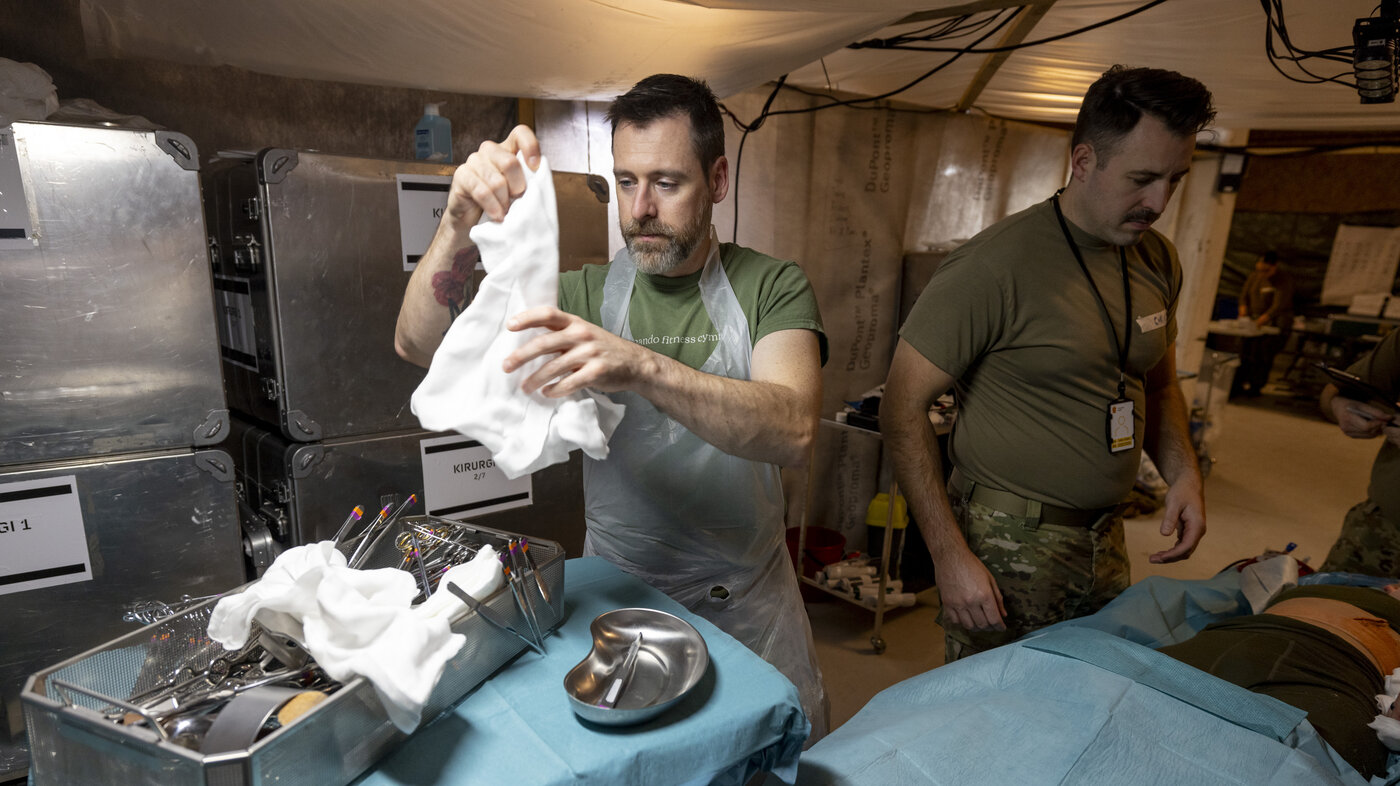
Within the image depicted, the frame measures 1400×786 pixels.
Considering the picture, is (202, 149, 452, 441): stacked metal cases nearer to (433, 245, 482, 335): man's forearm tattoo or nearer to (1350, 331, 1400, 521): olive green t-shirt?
(433, 245, 482, 335): man's forearm tattoo

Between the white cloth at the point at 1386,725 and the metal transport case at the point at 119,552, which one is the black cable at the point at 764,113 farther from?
the white cloth at the point at 1386,725

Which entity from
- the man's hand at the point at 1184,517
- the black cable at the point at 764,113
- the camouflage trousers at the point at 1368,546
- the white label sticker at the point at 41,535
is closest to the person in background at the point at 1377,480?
the camouflage trousers at the point at 1368,546

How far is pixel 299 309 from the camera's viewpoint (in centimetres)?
162

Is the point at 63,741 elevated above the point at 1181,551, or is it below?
above

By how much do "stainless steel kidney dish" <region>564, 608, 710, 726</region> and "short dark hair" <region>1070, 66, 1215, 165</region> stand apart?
4.54ft

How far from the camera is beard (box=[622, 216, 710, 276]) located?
128 cm

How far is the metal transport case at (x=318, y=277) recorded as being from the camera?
158 cm

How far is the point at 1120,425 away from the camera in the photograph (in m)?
1.63

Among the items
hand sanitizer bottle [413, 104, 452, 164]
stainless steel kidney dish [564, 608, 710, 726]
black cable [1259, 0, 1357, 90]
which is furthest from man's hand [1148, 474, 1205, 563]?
hand sanitizer bottle [413, 104, 452, 164]

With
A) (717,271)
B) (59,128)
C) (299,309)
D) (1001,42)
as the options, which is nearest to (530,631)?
(717,271)

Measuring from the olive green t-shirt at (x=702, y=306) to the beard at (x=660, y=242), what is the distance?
0.34 feet

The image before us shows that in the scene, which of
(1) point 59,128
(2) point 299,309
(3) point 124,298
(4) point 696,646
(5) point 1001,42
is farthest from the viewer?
(5) point 1001,42

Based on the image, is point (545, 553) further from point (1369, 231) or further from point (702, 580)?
point (1369, 231)

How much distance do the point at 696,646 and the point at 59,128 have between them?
1444 millimetres
